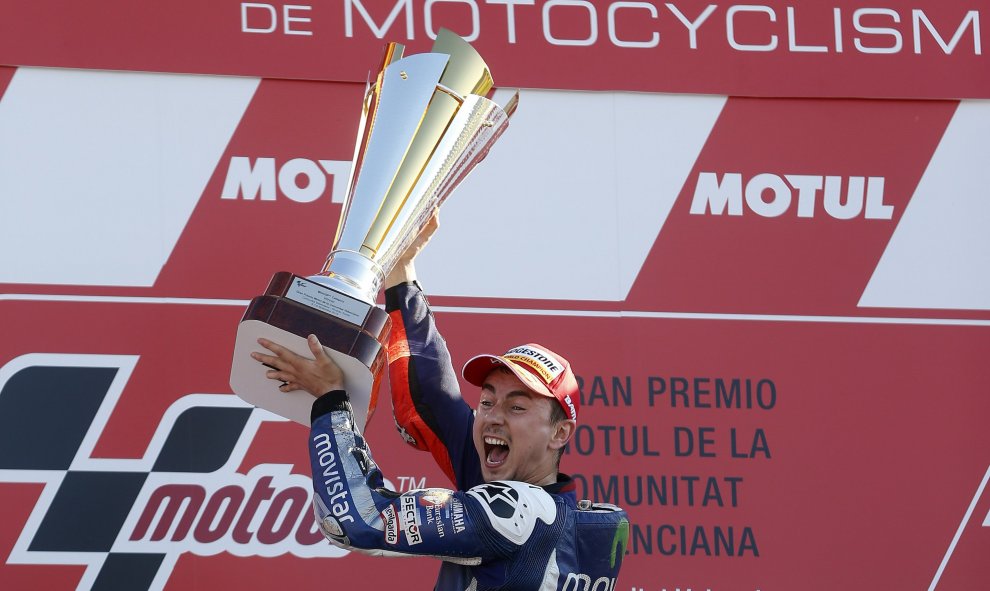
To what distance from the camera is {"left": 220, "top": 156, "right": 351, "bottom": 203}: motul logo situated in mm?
3115

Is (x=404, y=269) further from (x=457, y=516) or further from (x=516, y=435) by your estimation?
(x=457, y=516)

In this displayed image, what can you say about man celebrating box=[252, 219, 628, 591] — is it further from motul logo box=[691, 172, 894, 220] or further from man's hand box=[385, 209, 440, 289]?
motul logo box=[691, 172, 894, 220]

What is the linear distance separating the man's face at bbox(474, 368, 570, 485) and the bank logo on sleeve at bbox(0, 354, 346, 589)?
758 millimetres

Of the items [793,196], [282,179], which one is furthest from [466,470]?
[793,196]

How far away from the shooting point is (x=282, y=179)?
3.13m

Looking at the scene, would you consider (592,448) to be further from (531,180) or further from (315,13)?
(315,13)

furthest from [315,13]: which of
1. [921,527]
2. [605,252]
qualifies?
[921,527]

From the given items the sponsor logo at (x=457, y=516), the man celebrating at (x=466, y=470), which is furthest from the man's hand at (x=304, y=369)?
the sponsor logo at (x=457, y=516)

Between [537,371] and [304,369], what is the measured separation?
0.46 metres

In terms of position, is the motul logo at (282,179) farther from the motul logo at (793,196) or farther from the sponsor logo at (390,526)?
the sponsor logo at (390,526)

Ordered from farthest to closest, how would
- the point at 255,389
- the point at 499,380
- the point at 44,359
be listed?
the point at 44,359 < the point at 499,380 < the point at 255,389

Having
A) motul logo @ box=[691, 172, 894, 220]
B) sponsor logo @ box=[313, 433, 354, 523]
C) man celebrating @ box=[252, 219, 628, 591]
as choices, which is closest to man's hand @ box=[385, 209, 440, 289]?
man celebrating @ box=[252, 219, 628, 591]

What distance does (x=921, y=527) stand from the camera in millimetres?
3180

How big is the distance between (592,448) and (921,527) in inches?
30.2
